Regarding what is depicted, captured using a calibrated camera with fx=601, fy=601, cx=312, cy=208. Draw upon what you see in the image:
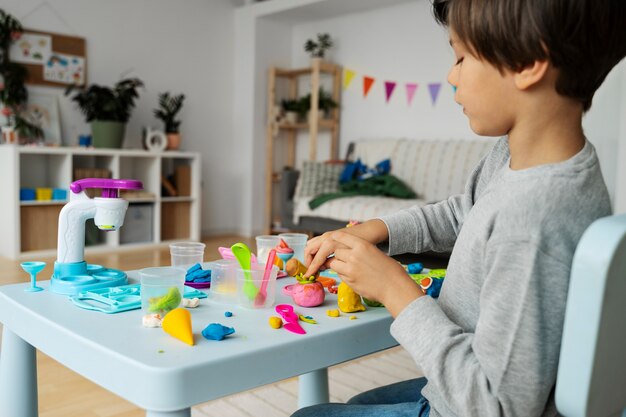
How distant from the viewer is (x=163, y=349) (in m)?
0.65

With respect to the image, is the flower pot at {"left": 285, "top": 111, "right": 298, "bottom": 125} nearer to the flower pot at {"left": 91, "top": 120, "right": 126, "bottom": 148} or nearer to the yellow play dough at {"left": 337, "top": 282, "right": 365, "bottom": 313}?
the flower pot at {"left": 91, "top": 120, "right": 126, "bottom": 148}

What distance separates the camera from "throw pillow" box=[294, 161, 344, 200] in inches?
174

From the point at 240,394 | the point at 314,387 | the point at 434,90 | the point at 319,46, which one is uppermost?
the point at 319,46

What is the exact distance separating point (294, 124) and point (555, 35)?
16.0 ft

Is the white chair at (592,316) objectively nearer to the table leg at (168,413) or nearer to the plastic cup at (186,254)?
the table leg at (168,413)

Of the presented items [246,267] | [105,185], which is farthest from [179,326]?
[105,185]

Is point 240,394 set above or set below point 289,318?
below

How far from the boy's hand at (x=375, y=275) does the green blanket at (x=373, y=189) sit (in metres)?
3.45

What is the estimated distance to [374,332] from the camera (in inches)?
31.9

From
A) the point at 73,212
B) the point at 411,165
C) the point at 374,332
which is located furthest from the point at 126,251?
the point at 374,332

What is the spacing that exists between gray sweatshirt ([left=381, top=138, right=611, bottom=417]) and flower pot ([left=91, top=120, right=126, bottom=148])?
4075 millimetres

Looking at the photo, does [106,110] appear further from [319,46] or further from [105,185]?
[105,185]

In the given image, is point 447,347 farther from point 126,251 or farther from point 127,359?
point 126,251

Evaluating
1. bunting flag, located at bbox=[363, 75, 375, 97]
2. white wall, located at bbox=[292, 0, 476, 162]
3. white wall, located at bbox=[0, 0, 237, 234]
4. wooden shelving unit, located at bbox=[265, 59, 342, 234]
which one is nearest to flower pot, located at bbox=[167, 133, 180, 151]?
white wall, located at bbox=[0, 0, 237, 234]
